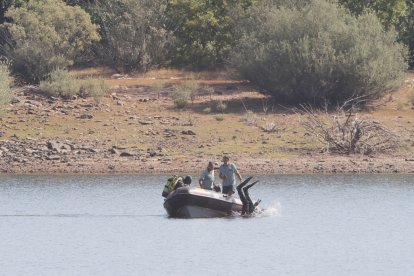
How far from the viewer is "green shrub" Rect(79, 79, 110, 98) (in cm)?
5872

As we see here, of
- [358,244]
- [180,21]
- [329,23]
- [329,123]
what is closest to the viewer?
[358,244]

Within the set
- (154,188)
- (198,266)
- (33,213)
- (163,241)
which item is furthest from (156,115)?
(198,266)

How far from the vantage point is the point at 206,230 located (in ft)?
120

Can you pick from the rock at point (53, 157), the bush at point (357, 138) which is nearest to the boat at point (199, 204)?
the bush at point (357, 138)

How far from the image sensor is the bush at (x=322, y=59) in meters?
57.6

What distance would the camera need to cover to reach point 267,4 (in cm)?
6406

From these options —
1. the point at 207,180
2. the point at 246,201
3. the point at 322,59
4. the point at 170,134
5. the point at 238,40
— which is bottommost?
the point at 170,134

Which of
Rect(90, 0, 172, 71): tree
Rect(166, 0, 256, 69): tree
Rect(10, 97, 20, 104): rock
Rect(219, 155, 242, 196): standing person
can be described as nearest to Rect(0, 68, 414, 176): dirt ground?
Rect(10, 97, 20, 104): rock

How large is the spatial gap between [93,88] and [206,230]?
76.0 ft

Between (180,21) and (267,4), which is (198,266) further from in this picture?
(180,21)

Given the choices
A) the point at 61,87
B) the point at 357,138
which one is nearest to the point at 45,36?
the point at 61,87

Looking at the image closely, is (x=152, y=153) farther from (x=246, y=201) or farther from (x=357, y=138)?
(x=246, y=201)

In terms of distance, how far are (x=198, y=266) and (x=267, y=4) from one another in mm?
33997

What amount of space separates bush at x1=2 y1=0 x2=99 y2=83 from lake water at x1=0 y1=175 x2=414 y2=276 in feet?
50.8
